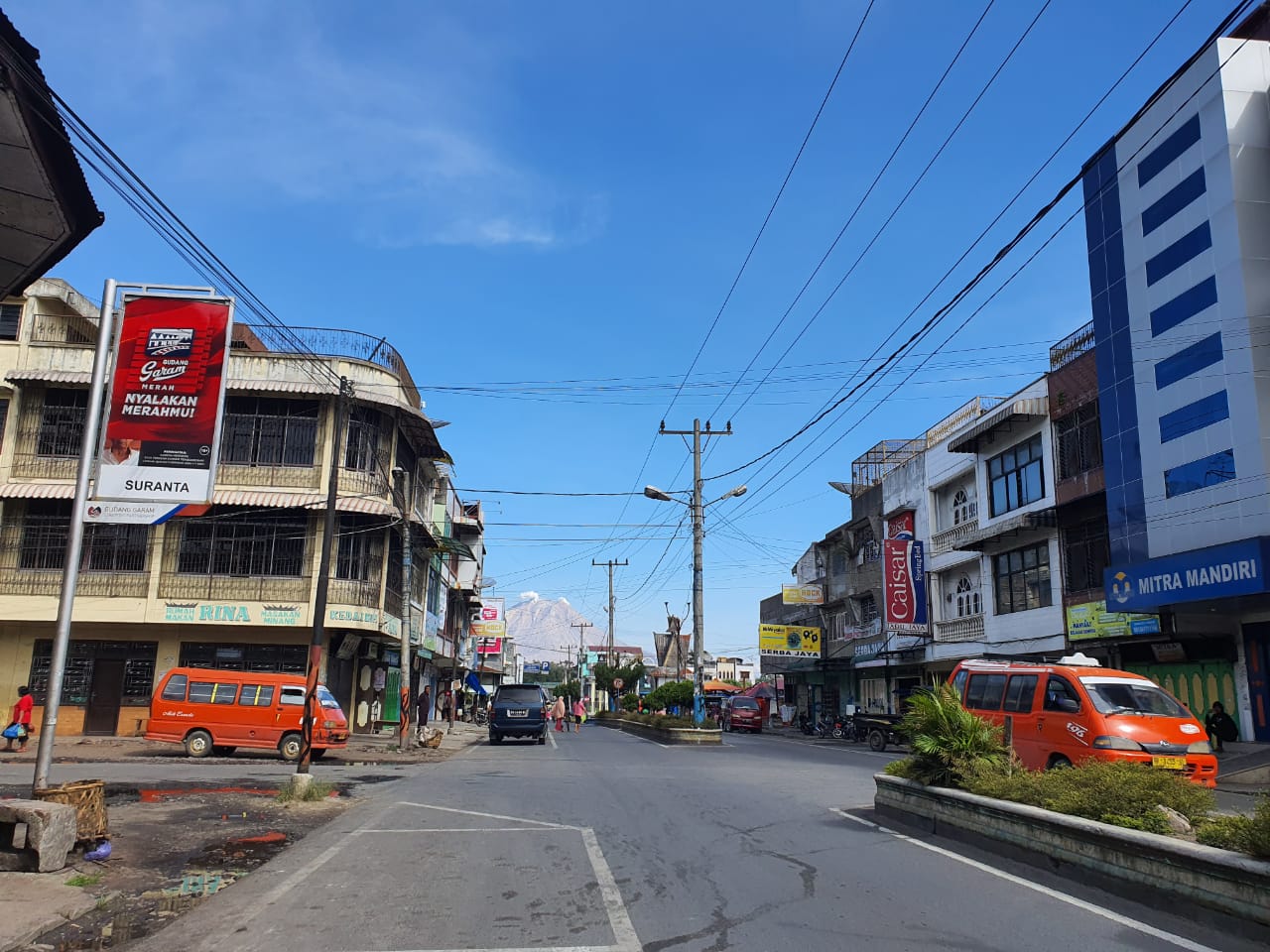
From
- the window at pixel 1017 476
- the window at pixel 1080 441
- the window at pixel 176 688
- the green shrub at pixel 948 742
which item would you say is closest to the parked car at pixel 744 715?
the window at pixel 1017 476

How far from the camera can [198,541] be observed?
30156mm

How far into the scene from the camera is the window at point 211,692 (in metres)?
23.6

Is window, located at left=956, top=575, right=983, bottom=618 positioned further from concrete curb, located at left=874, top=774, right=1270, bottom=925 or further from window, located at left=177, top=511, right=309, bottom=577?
concrete curb, located at left=874, top=774, right=1270, bottom=925

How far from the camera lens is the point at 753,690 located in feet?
224

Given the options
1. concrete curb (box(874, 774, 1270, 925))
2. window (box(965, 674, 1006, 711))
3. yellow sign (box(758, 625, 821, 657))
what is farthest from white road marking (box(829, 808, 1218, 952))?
yellow sign (box(758, 625, 821, 657))

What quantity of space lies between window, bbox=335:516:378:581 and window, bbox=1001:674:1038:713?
821 inches

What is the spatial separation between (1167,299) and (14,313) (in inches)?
1350

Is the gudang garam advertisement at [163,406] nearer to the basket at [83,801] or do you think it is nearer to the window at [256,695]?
the basket at [83,801]

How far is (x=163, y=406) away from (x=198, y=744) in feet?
50.9

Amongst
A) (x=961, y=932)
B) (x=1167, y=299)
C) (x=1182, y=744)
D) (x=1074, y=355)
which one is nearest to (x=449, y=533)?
(x=1074, y=355)

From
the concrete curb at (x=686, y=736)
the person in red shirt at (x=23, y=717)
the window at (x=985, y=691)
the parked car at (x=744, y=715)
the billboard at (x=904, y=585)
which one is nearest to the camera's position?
the window at (x=985, y=691)

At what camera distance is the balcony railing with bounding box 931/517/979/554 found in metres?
35.0

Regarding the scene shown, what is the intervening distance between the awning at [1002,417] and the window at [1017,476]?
2.79 feet

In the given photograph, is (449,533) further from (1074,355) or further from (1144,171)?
(1144,171)
